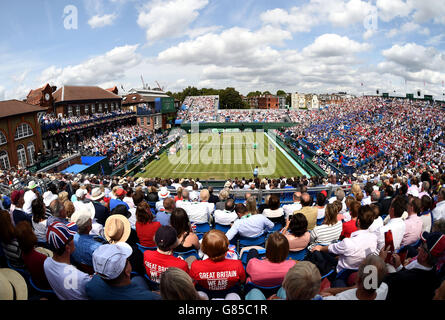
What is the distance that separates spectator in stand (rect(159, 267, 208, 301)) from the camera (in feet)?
7.00

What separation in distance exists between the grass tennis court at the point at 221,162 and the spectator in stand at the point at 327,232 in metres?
20.0

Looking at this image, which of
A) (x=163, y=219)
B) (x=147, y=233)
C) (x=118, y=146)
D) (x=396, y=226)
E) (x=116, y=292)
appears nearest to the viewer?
(x=116, y=292)

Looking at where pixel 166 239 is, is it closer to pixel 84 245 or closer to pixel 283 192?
pixel 84 245

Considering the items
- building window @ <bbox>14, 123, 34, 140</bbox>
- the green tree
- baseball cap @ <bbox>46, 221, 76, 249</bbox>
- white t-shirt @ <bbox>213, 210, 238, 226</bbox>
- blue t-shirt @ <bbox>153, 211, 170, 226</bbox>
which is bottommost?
white t-shirt @ <bbox>213, 210, 238, 226</bbox>

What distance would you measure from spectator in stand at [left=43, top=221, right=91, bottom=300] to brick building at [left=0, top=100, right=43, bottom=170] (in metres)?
23.7

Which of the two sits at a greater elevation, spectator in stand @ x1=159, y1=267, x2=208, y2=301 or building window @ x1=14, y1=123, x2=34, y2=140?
building window @ x1=14, y1=123, x2=34, y2=140

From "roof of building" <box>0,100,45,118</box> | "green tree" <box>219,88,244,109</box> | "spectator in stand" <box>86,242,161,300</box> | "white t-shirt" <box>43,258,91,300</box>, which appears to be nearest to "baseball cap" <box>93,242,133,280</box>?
"spectator in stand" <box>86,242,161,300</box>

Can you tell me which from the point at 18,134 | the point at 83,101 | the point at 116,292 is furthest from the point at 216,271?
the point at 83,101

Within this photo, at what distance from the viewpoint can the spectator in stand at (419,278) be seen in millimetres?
2879

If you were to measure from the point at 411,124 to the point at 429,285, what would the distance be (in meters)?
33.3

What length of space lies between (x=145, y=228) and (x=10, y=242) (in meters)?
1.81

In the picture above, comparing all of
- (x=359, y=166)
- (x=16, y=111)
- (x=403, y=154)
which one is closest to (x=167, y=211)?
(x=359, y=166)

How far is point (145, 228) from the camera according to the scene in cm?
450

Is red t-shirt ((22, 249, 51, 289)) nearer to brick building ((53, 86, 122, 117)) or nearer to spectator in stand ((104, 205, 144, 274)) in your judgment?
spectator in stand ((104, 205, 144, 274))
